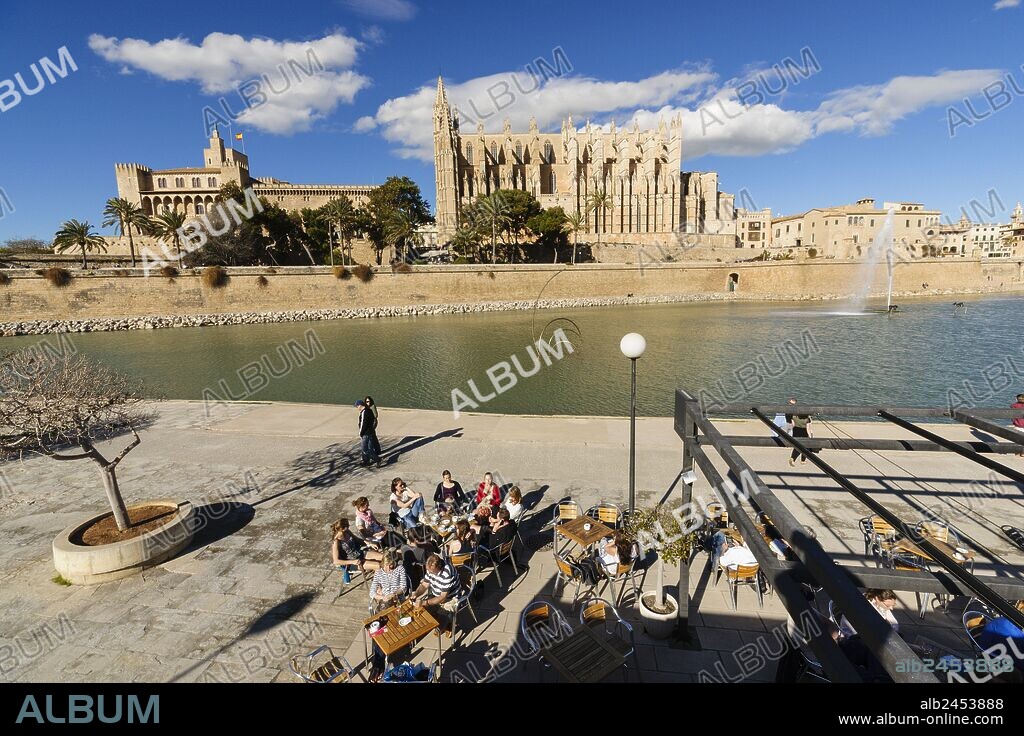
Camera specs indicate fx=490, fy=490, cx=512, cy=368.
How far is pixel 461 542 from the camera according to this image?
5.79 m

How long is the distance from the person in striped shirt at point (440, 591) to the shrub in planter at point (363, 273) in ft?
170

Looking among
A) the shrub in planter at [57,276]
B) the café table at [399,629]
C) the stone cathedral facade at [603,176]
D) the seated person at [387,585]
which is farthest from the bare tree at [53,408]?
the stone cathedral facade at [603,176]

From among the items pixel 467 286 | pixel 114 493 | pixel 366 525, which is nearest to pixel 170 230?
pixel 467 286

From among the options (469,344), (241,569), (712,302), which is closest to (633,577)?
(241,569)

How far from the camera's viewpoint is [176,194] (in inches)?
2785

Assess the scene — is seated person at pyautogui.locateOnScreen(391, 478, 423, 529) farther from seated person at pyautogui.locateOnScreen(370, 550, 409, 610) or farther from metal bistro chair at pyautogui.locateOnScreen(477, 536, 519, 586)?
seated person at pyautogui.locateOnScreen(370, 550, 409, 610)

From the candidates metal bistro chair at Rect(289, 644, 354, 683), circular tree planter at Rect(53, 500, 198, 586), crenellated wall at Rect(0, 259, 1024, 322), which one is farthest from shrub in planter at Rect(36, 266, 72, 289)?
metal bistro chair at Rect(289, 644, 354, 683)

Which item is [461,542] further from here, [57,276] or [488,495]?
[57,276]

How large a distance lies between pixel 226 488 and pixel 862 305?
64399mm

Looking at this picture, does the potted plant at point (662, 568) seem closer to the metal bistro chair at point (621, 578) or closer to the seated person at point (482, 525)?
the metal bistro chair at point (621, 578)

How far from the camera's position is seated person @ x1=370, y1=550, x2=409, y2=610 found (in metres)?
5.08

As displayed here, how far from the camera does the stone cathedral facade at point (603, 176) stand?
8344cm

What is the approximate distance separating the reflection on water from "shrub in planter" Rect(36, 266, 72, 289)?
7.60 m

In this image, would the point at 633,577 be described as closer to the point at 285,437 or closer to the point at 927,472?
the point at 927,472
